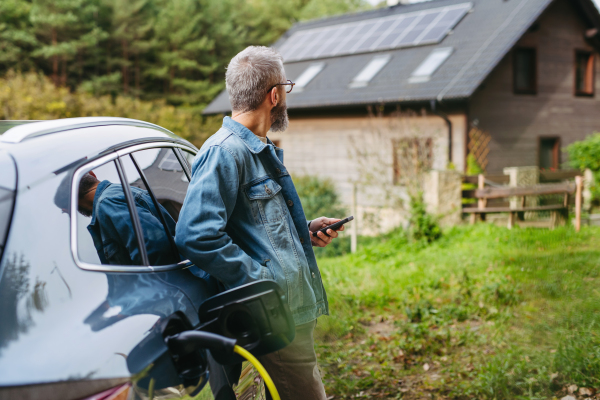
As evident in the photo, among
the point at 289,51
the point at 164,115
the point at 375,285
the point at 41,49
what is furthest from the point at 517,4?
the point at 41,49

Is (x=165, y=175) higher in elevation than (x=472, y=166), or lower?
higher

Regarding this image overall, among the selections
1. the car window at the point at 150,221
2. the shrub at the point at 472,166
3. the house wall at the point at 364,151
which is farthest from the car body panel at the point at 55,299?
the shrub at the point at 472,166

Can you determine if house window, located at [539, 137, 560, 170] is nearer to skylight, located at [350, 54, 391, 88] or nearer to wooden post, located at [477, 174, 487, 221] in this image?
skylight, located at [350, 54, 391, 88]

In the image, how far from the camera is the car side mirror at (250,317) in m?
1.77

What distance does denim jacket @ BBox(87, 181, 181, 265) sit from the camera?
190cm

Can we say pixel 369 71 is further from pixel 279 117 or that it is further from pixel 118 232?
pixel 118 232

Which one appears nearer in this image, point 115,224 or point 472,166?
point 115,224

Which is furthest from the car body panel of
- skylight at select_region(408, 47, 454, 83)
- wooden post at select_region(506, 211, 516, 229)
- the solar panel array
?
the solar panel array

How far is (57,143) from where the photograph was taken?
65.6 inches

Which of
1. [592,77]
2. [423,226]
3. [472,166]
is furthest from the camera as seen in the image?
[592,77]

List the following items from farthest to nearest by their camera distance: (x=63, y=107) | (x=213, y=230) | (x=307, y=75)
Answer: (x=63, y=107) → (x=307, y=75) → (x=213, y=230)

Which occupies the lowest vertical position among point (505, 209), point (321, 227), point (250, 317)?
point (505, 209)

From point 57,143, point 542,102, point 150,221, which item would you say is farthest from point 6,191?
point 542,102

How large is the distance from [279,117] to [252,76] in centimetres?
28
